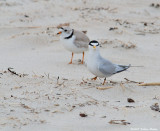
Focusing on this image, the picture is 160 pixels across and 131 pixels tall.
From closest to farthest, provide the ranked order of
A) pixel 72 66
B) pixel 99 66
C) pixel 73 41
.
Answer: pixel 99 66, pixel 72 66, pixel 73 41

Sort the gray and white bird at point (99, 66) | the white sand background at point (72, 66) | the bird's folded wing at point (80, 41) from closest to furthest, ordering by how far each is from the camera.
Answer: the white sand background at point (72, 66)
the gray and white bird at point (99, 66)
the bird's folded wing at point (80, 41)

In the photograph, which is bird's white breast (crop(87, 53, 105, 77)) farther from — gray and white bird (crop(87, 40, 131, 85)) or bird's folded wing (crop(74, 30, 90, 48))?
bird's folded wing (crop(74, 30, 90, 48))

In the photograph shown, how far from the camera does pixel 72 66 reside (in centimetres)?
707

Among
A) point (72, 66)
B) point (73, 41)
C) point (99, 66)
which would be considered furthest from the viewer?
point (73, 41)

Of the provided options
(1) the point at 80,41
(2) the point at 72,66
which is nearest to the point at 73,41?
(1) the point at 80,41

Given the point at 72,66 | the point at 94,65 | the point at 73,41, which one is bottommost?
the point at 72,66

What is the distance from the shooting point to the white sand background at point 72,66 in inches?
148

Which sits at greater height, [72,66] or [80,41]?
[80,41]

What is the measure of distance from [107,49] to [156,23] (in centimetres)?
278

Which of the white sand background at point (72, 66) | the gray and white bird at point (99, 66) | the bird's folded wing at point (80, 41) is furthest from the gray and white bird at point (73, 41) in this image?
the gray and white bird at point (99, 66)

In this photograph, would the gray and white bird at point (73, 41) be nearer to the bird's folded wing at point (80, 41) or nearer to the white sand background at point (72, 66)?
the bird's folded wing at point (80, 41)

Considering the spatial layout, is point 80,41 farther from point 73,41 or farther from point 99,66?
point 99,66

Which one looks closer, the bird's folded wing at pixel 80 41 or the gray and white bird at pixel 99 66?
the gray and white bird at pixel 99 66

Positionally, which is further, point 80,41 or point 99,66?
point 80,41
